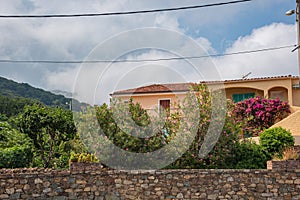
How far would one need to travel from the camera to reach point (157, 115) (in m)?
12.1

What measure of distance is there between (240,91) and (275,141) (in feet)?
38.9

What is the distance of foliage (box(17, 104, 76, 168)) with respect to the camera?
1234cm

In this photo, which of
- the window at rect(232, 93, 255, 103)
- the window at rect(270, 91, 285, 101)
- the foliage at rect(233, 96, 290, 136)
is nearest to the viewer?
the foliage at rect(233, 96, 290, 136)

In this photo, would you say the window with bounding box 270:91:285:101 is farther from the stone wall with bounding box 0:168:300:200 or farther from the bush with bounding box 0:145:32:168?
the bush with bounding box 0:145:32:168

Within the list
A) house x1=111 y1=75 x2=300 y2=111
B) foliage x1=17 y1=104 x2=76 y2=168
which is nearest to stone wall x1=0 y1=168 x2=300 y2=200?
foliage x1=17 y1=104 x2=76 y2=168

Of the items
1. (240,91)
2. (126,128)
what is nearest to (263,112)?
(240,91)

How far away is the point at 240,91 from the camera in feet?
76.7

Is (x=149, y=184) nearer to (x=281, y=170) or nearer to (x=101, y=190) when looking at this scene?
(x=101, y=190)

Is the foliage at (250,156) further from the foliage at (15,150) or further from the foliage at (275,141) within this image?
the foliage at (15,150)

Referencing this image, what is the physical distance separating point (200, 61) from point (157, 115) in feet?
9.08

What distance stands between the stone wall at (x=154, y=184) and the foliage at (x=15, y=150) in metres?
1.40

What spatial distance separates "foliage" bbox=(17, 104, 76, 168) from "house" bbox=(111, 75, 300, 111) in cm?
724

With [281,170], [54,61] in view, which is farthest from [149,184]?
[54,61]

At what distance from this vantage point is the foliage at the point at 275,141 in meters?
11.8
